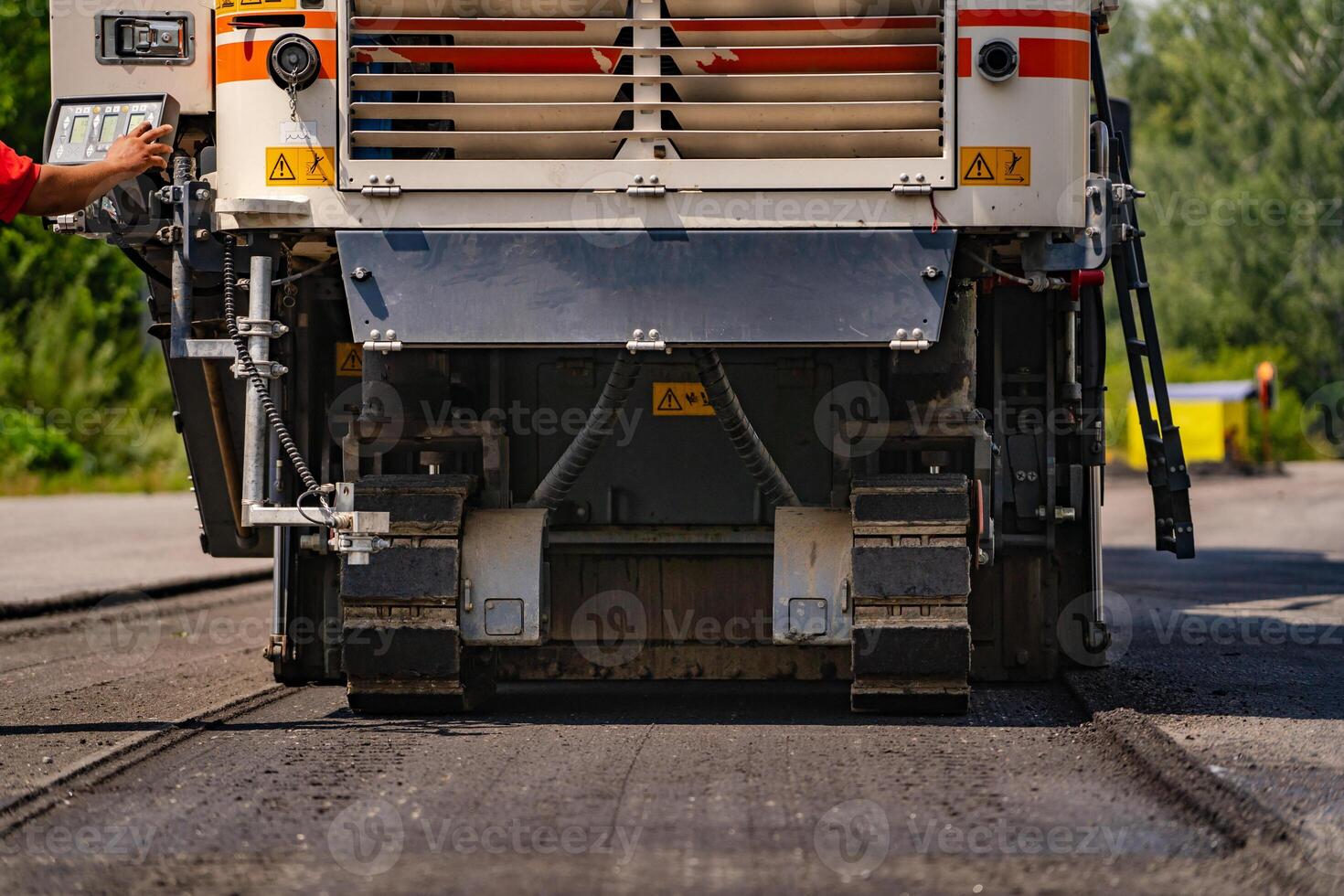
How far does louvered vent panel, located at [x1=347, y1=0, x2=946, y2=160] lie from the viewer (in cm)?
719

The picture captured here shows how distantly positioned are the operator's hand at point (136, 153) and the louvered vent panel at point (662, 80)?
30.6 inches

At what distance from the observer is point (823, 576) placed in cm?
755

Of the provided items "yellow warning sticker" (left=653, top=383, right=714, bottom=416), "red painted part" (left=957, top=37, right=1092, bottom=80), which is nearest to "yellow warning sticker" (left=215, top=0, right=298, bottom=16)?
"yellow warning sticker" (left=653, top=383, right=714, bottom=416)

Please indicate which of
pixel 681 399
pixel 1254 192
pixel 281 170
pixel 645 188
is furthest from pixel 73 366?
pixel 1254 192

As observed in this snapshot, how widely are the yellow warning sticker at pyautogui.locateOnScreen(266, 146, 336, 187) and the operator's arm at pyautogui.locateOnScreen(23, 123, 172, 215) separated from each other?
0.48 meters

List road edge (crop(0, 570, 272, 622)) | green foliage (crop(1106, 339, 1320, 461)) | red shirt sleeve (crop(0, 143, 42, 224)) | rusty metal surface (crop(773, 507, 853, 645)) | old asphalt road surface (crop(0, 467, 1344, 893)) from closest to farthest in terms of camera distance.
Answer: old asphalt road surface (crop(0, 467, 1344, 893)), red shirt sleeve (crop(0, 143, 42, 224)), rusty metal surface (crop(773, 507, 853, 645)), road edge (crop(0, 570, 272, 622)), green foliage (crop(1106, 339, 1320, 461))

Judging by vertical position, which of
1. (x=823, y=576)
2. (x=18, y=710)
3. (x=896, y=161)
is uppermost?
(x=896, y=161)

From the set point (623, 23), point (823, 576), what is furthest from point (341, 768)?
point (623, 23)

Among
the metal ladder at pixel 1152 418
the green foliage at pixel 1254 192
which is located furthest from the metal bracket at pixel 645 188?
the green foliage at pixel 1254 192

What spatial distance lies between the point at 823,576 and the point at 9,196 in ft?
11.0

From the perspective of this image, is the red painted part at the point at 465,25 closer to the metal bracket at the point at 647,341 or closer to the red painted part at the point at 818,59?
the red painted part at the point at 818,59

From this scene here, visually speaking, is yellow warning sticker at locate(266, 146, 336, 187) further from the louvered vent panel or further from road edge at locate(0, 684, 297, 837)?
road edge at locate(0, 684, 297, 837)

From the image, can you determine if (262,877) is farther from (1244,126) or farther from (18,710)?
(1244,126)

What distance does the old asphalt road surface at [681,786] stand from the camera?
495 centimetres
